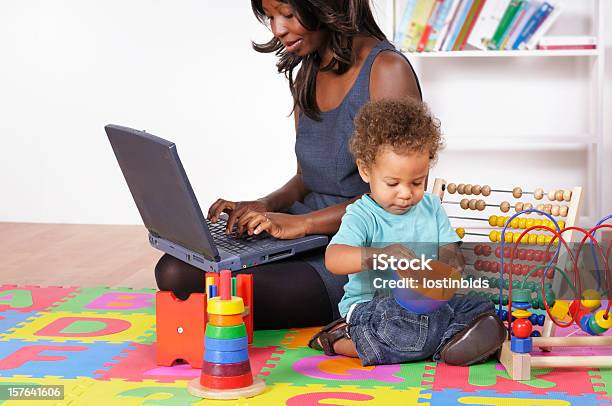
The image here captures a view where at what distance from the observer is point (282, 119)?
12.2ft

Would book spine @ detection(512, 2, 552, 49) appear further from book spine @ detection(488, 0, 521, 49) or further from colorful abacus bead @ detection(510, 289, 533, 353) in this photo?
colorful abacus bead @ detection(510, 289, 533, 353)

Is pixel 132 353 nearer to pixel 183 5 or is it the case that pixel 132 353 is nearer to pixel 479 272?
pixel 479 272

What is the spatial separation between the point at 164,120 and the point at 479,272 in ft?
6.57

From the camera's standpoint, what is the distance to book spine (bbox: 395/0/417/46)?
11.1 ft

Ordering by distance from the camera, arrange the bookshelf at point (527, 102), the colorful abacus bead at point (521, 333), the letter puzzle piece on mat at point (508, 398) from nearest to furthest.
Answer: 1. the letter puzzle piece on mat at point (508, 398)
2. the colorful abacus bead at point (521, 333)
3. the bookshelf at point (527, 102)

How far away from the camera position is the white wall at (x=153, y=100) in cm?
367

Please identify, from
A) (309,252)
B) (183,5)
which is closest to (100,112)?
(183,5)

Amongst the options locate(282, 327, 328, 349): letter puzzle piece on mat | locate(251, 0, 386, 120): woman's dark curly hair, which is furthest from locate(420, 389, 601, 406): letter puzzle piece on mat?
locate(251, 0, 386, 120): woman's dark curly hair

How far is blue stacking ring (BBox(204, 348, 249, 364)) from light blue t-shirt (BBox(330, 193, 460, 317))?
321 mm

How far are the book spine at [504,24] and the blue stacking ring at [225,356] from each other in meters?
2.05

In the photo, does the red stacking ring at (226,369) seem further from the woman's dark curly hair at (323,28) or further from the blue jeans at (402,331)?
the woman's dark curly hair at (323,28)

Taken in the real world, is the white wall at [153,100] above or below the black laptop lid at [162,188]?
above

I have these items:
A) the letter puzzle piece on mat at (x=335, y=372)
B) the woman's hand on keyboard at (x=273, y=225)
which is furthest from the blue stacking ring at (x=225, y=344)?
the woman's hand on keyboard at (x=273, y=225)

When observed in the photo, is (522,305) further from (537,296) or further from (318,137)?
(318,137)
